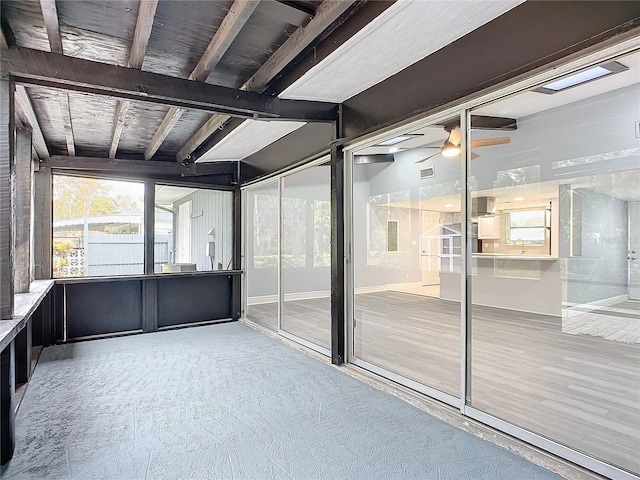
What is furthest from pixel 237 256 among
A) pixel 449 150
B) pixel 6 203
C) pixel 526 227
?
pixel 526 227

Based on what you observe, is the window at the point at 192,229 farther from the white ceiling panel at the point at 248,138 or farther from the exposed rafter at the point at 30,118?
the exposed rafter at the point at 30,118

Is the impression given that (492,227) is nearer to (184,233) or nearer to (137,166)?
(184,233)

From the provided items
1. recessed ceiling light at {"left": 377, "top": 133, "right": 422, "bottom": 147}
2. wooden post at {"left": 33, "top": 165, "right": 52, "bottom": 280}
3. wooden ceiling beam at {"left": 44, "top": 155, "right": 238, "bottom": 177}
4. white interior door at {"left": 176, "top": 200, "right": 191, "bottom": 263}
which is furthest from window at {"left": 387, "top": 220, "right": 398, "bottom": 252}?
wooden post at {"left": 33, "top": 165, "right": 52, "bottom": 280}

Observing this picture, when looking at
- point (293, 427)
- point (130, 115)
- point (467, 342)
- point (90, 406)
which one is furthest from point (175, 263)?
point (467, 342)

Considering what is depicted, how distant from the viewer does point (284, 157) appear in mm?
5059

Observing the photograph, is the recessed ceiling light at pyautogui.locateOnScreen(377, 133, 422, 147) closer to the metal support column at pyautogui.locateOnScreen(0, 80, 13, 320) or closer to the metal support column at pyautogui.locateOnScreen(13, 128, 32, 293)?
the metal support column at pyautogui.locateOnScreen(0, 80, 13, 320)

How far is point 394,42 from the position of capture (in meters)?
2.61

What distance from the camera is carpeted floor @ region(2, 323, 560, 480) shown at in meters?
2.09

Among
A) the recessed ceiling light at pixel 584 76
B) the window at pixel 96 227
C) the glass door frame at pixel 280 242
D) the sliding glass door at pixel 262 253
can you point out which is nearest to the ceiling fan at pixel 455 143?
the recessed ceiling light at pixel 584 76

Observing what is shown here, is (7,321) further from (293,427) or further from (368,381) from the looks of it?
(368,381)

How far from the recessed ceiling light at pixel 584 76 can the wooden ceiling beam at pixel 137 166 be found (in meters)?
4.93

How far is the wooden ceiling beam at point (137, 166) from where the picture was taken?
5.15 meters

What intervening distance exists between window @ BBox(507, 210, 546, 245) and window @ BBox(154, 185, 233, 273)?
14.8ft

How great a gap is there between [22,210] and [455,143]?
4450 mm
